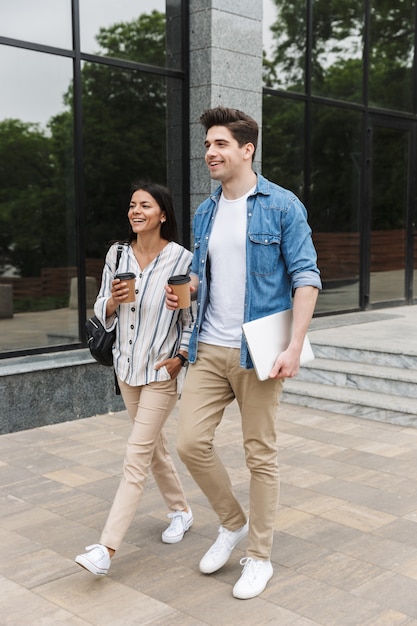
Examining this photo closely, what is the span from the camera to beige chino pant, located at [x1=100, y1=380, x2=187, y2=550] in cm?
352

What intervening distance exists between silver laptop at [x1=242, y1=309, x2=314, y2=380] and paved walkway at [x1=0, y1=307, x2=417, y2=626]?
3.43 ft

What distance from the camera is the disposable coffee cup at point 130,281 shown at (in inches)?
136

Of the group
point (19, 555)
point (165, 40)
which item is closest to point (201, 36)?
point (165, 40)

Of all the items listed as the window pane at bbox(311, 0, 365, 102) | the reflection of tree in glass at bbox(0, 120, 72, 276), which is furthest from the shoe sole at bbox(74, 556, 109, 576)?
the window pane at bbox(311, 0, 365, 102)

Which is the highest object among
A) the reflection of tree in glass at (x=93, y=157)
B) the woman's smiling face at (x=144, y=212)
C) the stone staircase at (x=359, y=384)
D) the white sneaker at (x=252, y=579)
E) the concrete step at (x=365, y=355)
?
the reflection of tree in glass at (x=93, y=157)

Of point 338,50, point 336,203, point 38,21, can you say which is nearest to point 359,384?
point 336,203

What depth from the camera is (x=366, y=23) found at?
Result: 411 inches

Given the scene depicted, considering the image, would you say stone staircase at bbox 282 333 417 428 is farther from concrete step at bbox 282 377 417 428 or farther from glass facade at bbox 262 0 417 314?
glass facade at bbox 262 0 417 314

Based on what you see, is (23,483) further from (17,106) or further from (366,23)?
(366,23)

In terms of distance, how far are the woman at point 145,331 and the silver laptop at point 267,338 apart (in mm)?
558

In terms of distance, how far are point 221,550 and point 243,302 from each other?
1.18 metres

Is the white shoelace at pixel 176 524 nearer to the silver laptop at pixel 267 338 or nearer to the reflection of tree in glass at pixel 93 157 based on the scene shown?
the silver laptop at pixel 267 338

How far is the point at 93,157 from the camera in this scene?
7387 mm

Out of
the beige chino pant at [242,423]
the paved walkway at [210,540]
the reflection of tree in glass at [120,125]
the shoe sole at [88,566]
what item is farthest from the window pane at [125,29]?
the shoe sole at [88,566]
